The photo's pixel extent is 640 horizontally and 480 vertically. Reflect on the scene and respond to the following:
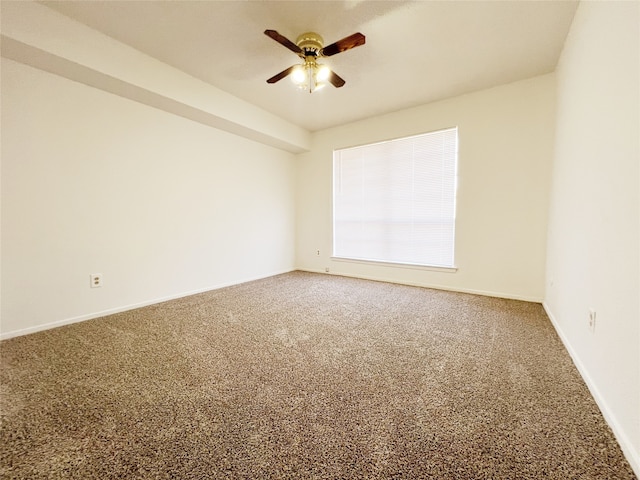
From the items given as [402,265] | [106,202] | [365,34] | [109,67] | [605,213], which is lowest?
[402,265]

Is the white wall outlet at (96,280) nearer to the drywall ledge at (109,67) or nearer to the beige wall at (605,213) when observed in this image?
the drywall ledge at (109,67)

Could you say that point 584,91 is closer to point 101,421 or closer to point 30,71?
point 101,421

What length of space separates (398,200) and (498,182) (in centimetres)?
A: 125

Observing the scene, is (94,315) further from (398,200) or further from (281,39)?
(398,200)

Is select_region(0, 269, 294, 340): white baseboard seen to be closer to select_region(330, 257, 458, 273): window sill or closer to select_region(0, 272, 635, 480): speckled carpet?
select_region(0, 272, 635, 480): speckled carpet

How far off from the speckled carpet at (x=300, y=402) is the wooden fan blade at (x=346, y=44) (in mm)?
2273

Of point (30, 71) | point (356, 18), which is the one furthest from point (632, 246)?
point (30, 71)

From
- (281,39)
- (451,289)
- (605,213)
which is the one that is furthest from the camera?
(451,289)

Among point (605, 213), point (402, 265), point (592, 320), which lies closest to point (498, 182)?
point (402, 265)

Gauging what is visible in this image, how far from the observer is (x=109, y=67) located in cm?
232

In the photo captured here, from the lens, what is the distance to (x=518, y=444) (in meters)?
1.07

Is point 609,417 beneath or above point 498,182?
beneath

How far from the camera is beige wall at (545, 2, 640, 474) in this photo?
106cm

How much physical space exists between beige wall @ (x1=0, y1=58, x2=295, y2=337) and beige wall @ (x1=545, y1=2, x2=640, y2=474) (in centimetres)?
371
